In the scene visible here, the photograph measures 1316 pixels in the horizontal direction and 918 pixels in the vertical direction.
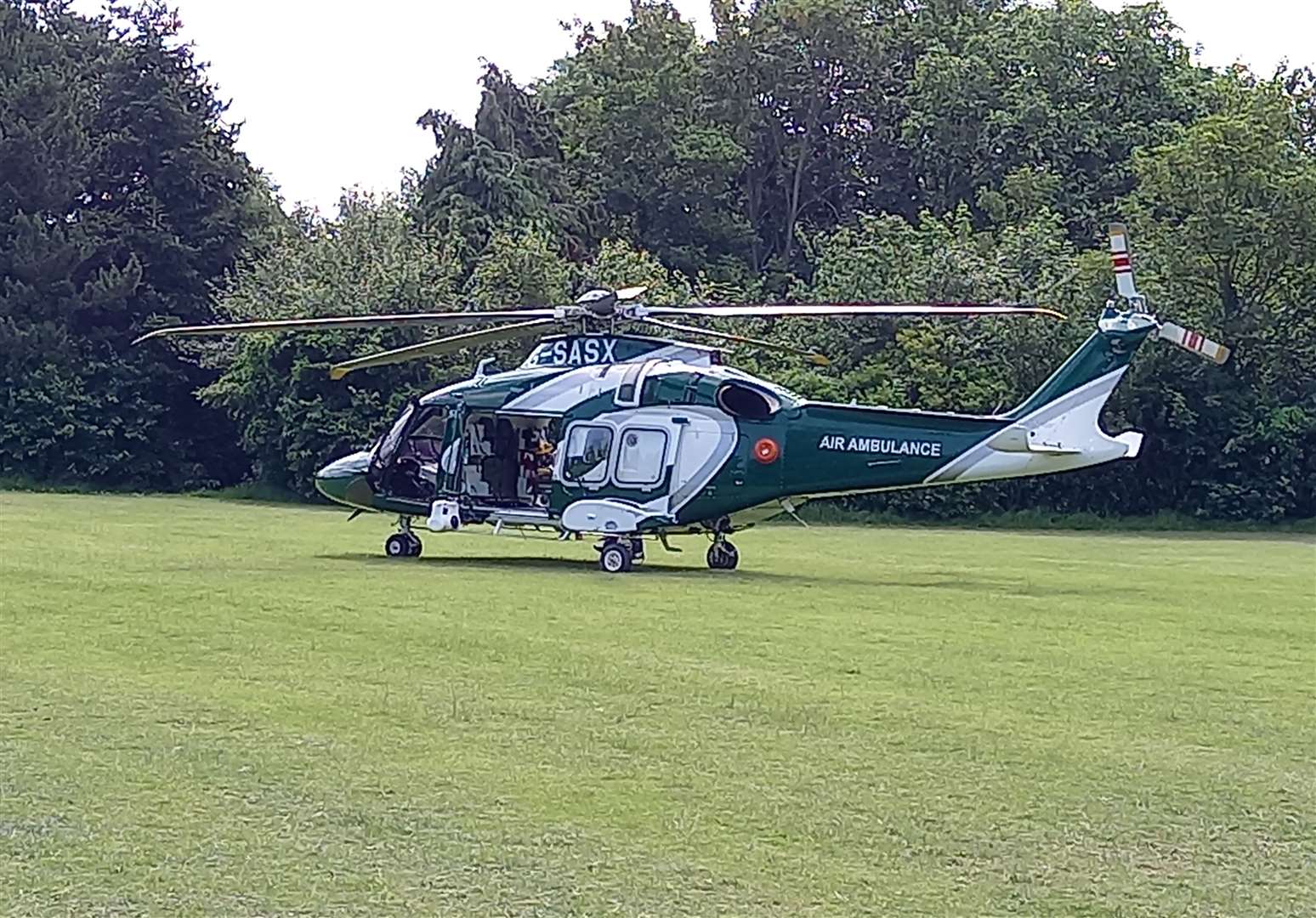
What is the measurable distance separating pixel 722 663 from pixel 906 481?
24.8 ft

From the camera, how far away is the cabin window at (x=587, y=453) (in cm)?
1928

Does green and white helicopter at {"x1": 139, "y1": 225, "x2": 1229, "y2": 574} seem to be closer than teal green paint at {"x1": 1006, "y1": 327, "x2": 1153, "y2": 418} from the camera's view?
No

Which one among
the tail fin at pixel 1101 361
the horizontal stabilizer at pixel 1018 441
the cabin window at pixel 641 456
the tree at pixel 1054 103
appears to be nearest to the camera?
the tail fin at pixel 1101 361

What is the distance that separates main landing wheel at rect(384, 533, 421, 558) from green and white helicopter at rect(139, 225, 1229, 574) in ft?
0.07

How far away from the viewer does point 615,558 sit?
18.7 metres

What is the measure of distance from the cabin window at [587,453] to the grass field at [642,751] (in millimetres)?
3424

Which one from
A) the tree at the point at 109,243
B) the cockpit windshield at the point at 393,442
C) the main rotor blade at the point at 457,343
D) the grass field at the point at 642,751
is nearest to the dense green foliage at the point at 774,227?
the tree at the point at 109,243

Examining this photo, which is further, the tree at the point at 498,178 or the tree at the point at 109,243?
the tree at the point at 498,178

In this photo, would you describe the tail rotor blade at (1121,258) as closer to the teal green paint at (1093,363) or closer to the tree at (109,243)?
the teal green paint at (1093,363)

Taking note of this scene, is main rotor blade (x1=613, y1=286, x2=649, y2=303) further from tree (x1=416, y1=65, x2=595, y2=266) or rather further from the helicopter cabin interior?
tree (x1=416, y1=65, x2=595, y2=266)

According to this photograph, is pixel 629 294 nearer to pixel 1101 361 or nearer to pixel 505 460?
pixel 505 460

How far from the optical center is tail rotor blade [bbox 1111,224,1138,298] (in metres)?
17.0

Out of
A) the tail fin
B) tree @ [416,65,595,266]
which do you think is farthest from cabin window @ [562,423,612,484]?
tree @ [416,65,595,266]

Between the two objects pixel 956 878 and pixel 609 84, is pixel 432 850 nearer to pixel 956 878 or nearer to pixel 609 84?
pixel 956 878
